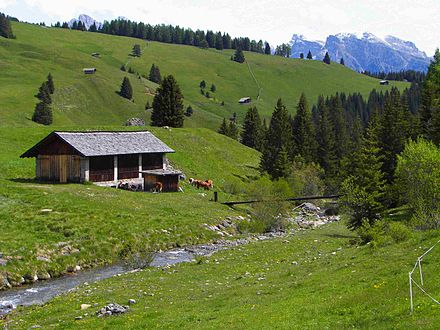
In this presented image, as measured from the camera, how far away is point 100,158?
202 ft

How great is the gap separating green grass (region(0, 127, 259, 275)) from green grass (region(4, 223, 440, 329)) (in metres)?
7.07

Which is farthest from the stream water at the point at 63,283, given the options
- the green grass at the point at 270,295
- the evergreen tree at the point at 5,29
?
the evergreen tree at the point at 5,29

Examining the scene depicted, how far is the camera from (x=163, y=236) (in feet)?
140

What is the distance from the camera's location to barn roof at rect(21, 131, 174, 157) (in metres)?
58.5

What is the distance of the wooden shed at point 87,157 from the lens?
58.8 metres

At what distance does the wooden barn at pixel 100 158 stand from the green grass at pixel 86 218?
302cm

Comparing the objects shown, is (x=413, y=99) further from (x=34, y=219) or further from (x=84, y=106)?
(x=34, y=219)

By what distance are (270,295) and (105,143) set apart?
45868 mm

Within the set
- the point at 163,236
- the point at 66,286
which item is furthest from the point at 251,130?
the point at 66,286

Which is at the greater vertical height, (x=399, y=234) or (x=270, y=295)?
(x=399, y=234)

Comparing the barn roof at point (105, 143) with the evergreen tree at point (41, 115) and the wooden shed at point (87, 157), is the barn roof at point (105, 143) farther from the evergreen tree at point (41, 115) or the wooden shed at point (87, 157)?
the evergreen tree at point (41, 115)

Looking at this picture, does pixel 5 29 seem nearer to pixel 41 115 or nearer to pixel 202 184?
pixel 41 115

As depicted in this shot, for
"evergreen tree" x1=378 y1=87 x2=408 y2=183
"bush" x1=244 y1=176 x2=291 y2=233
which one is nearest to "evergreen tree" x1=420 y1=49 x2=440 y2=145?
"evergreen tree" x1=378 y1=87 x2=408 y2=183

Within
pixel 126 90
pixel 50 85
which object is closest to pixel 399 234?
pixel 50 85
